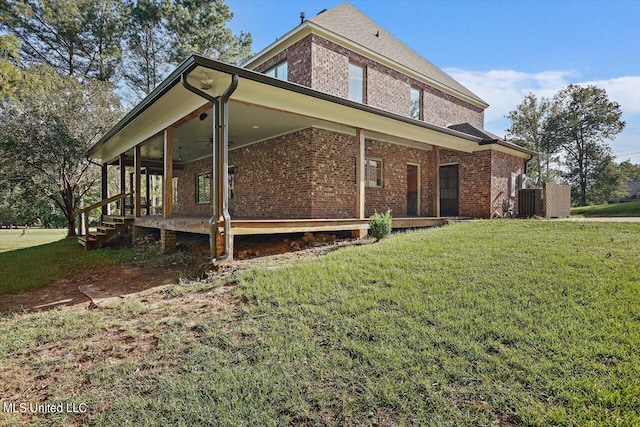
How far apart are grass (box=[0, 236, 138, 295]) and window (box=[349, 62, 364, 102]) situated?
8.62 m

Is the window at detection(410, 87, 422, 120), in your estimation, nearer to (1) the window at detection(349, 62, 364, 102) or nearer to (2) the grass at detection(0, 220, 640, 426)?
(1) the window at detection(349, 62, 364, 102)

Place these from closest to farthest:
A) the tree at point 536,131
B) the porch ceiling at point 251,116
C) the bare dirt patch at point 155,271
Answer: the bare dirt patch at point 155,271 → the porch ceiling at point 251,116 → the tree at point 536,131

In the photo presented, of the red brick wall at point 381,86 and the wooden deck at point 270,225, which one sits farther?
the red brick wall at point 381,86

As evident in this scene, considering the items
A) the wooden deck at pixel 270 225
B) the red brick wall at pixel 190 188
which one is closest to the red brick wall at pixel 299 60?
the wooden deck at pixel 270 225

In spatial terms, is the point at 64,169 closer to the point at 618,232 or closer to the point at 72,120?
the point at 72,120

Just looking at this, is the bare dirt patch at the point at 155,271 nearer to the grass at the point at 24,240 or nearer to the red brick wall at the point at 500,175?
the red brick wall at the point at 500,175

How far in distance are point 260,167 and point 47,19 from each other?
1721 cm

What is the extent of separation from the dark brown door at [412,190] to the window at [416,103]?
252 cm

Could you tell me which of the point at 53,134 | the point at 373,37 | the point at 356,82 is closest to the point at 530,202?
the point at 356,82

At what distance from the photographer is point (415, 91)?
14.3m

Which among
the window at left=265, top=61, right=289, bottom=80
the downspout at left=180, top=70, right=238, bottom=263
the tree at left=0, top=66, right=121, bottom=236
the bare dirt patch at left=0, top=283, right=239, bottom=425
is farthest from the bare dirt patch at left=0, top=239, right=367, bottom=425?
the tree at left=0, top=66, right=121, bottom=236

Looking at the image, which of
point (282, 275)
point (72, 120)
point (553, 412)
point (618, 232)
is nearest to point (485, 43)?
point (618, 232)

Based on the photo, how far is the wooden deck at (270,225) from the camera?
654 centimetres

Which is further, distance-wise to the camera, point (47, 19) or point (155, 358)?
point (47, 19)
